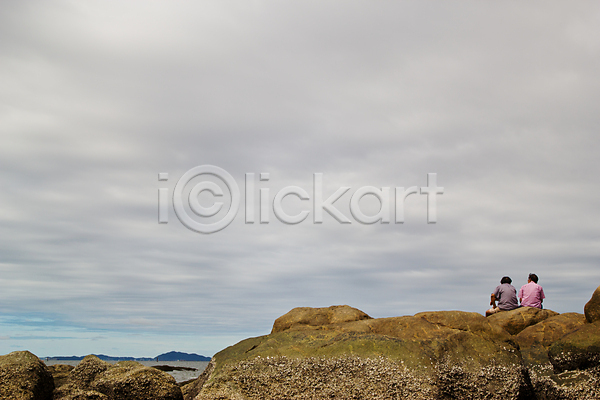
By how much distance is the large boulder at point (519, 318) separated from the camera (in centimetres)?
1411

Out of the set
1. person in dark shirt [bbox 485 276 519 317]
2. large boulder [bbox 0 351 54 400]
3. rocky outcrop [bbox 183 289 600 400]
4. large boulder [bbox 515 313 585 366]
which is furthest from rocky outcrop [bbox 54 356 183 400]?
person in dark shirt [bbox 485 276 519 317]

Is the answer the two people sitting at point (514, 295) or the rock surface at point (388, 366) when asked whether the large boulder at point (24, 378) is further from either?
the two people sitting at point (514, 295)

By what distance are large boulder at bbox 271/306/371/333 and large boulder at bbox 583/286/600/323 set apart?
556 centimetres

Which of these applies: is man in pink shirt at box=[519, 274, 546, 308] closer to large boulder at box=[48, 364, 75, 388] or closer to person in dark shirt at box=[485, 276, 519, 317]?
person in dark shirt at box=[485, 276, 519, 317]

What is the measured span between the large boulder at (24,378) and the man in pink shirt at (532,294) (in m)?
14.8

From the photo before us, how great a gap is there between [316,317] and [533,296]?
303 inches

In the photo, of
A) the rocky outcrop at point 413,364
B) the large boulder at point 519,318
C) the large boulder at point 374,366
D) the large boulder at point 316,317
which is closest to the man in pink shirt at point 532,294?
the large boulder at point 519,318

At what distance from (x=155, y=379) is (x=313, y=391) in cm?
452

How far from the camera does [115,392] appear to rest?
1175 centimetres

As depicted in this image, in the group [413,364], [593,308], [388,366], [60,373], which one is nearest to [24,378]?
[60,373]

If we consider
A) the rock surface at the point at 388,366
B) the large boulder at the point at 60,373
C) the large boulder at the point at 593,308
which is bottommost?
the large boulder at the point at 60,373

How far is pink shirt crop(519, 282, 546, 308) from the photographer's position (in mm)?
15812

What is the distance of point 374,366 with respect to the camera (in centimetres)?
1026

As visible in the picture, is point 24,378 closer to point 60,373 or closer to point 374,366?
point 60,373
